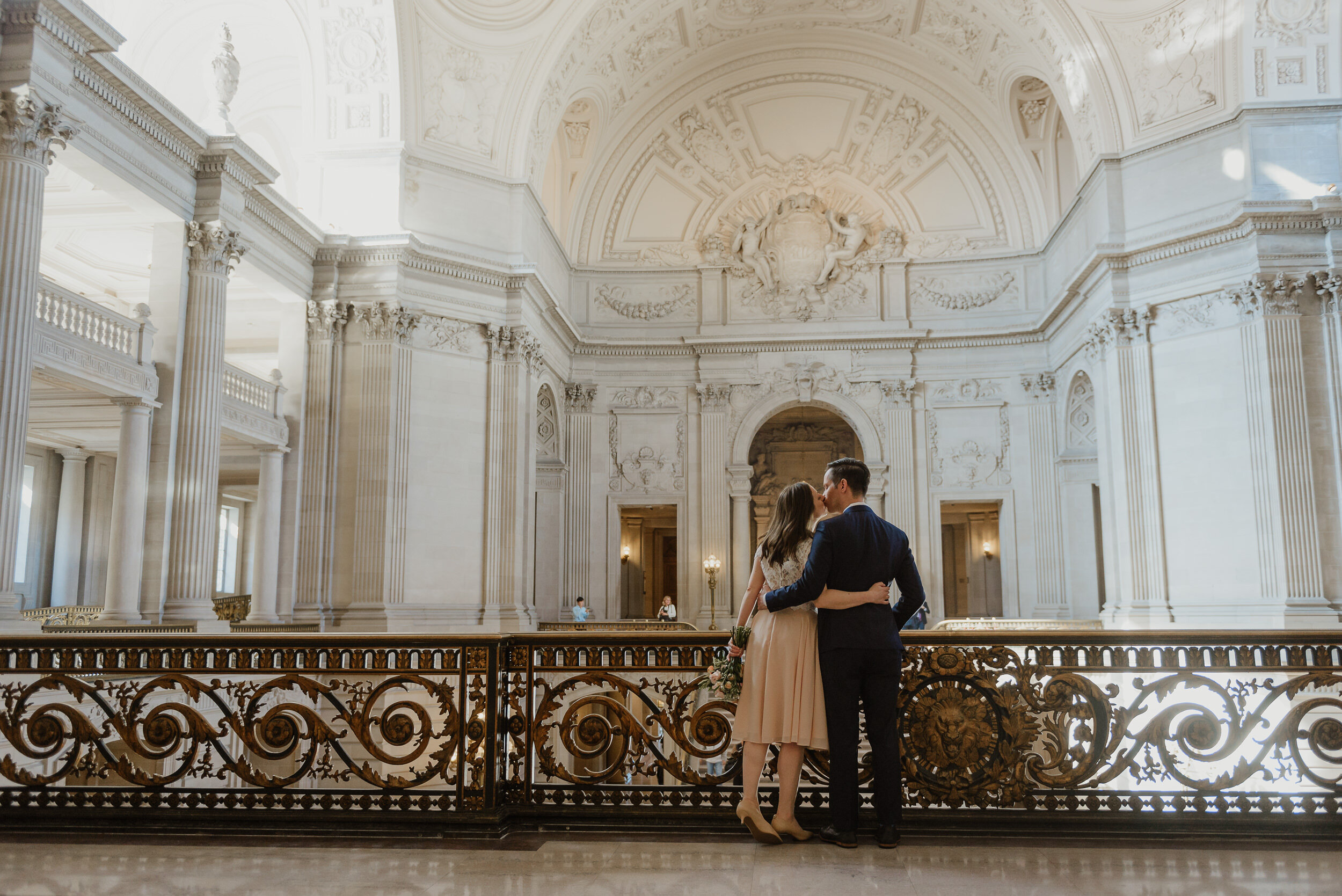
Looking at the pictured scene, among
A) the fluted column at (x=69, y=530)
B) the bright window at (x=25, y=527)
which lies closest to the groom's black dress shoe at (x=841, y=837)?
the bright window at (x=25, y=527)

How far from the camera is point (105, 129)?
1209 cm

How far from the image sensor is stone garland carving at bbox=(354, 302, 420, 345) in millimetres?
17344

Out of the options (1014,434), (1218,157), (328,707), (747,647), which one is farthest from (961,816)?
(1014,434)

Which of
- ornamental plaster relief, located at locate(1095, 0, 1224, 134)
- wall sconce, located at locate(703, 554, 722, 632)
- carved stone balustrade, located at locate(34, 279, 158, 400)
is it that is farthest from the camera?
wall sconce, located at locate(703, 554, 722, 632)

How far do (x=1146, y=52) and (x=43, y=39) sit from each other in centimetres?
1720

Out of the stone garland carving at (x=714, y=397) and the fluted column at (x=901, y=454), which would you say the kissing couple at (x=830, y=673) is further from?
the stone garland carving at (x=714, y=397)

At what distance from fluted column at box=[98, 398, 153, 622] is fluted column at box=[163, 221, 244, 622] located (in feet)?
1.48

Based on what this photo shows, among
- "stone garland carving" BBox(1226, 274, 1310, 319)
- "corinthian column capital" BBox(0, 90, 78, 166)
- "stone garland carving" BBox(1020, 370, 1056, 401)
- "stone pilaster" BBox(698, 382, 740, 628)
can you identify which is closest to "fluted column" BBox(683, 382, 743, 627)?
"stone pilaster" BBox(698, 382, 740, 628)

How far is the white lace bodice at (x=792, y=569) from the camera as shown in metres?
5.19

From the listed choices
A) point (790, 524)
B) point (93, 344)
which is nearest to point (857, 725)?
point (790, 524)

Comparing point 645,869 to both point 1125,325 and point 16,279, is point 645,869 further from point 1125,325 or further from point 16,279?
point 1125,325

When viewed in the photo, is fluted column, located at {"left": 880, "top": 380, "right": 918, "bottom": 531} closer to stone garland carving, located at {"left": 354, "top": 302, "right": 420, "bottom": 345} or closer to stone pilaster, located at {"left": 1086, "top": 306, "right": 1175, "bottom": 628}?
stone pilaster, located at {"left": 1086, "top": 306, "right": 1175, "bottom": 628}

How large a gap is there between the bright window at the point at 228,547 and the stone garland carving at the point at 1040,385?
2497cm

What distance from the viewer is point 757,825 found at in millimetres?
4988
